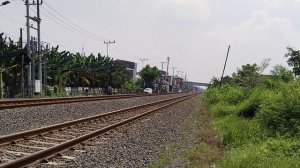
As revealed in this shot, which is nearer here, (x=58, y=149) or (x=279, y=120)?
(x=58, y=149)

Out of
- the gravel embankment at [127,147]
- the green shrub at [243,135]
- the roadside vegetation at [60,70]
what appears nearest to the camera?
the gravel embankment at [127,147]

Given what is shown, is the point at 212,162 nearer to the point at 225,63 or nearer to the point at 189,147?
the point at 189,147

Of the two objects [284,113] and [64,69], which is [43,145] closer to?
[284,113]

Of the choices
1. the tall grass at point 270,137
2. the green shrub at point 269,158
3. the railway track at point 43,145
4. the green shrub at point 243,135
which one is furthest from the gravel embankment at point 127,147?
the green shrub at point 269,158

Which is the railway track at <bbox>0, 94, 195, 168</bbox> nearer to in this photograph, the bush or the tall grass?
the tall grass

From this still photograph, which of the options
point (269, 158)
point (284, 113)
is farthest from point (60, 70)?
point (269, 158)

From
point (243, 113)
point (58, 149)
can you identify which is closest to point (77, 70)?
point (243, 113)

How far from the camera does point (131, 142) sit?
12984 millimetres

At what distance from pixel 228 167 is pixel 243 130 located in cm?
633

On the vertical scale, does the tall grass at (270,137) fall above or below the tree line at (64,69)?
below

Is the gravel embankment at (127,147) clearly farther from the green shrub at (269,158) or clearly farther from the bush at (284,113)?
the bush at (284,113)

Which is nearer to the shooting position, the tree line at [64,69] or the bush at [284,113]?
the bush at [284,113]

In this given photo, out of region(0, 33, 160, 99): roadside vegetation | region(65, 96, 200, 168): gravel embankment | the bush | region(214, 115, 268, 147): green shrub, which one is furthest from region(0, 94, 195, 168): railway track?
region(0, 33, 160, 99): roadside vegetation

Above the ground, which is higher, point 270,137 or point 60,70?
point 60,70
